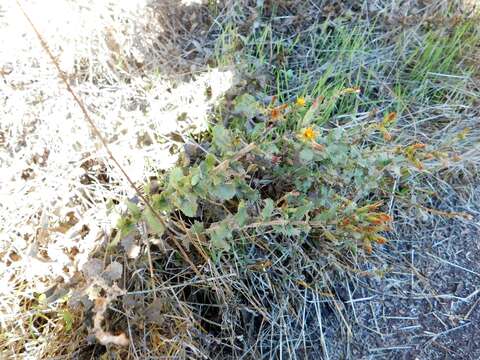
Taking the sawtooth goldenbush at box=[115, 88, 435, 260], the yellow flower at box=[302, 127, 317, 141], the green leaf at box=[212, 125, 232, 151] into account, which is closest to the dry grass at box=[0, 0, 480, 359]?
the sawtooth goldenbush at box=[115, 88, 435, 260]

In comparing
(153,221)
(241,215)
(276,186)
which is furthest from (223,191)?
(276,186)

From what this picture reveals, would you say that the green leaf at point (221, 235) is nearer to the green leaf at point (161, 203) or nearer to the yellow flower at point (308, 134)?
the green leaf at point (161, 203)

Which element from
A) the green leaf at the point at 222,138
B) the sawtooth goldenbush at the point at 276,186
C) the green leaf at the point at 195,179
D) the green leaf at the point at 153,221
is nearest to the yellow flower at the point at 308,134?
the sawtooth goldenbush at the point at 276,186

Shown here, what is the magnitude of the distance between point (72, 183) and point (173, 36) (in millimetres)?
782

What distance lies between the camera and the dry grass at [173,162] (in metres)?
1.32

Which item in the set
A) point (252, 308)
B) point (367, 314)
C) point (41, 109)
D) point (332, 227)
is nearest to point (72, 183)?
point (41, 109)

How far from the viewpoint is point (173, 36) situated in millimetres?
1926

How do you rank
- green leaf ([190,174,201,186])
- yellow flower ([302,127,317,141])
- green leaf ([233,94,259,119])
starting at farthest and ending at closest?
green leaf ([233,94,259,119]), yellow flower ([302,127,317,141]), green leaf ([190,174,201,186])

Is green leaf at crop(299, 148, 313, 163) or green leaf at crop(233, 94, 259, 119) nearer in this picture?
green leaf at crop(299, 148, 313, 163)

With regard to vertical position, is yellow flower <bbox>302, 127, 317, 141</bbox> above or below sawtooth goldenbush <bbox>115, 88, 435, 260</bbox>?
above

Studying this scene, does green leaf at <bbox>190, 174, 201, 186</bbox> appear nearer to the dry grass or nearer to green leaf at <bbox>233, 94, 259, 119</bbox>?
the dry grass

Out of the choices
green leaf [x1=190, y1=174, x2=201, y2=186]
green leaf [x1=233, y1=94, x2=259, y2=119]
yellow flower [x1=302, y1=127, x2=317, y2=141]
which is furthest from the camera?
green leaf [x1=233, y1=94, x2=259, y2=119]

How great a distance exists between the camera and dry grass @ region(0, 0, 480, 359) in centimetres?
132

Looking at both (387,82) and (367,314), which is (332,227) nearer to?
(367,314)
